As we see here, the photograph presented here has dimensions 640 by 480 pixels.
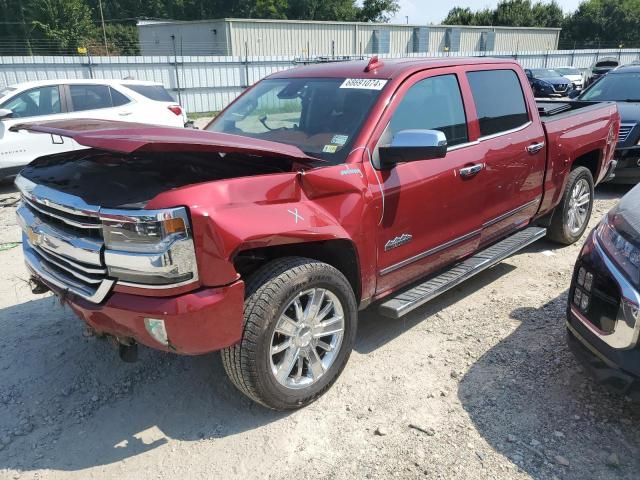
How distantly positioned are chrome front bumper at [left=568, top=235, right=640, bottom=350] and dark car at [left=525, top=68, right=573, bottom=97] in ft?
73.2

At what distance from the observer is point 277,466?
2.71 meters

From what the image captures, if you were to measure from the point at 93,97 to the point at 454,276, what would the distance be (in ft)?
24.3

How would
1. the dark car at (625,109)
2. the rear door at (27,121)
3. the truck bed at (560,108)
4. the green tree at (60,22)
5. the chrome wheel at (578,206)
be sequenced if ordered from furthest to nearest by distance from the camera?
the green tree at (60,22)
the rear door at (27,121)
the dark car at (625,109)
the chrome wheel at (578,206)
the truck bed at (560,108)

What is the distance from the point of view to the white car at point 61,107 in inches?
319

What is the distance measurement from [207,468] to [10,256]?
4.05 metres

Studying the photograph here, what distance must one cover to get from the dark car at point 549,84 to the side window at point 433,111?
21048 millimetres

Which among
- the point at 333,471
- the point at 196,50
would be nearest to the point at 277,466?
the point at 333,471

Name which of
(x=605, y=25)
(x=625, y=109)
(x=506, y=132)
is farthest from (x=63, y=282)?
(x=605, y=25)

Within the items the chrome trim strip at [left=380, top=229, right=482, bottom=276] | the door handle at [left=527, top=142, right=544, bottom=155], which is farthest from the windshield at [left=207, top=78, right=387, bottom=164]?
the door handle at [left=527, top=142, right=544, bottom=155]

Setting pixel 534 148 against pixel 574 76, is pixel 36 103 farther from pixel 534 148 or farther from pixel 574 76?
pixel 574 76

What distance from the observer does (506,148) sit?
4230mm

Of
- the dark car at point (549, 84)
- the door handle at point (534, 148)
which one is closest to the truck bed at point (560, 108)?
the door handle at point (534, 148)

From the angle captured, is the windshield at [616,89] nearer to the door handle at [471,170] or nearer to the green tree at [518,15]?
the door handle at [471,170]

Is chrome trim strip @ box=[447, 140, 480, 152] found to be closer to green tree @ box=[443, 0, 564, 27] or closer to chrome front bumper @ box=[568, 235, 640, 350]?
chrome front bumper @ box=[568, 235, 640, 350]
